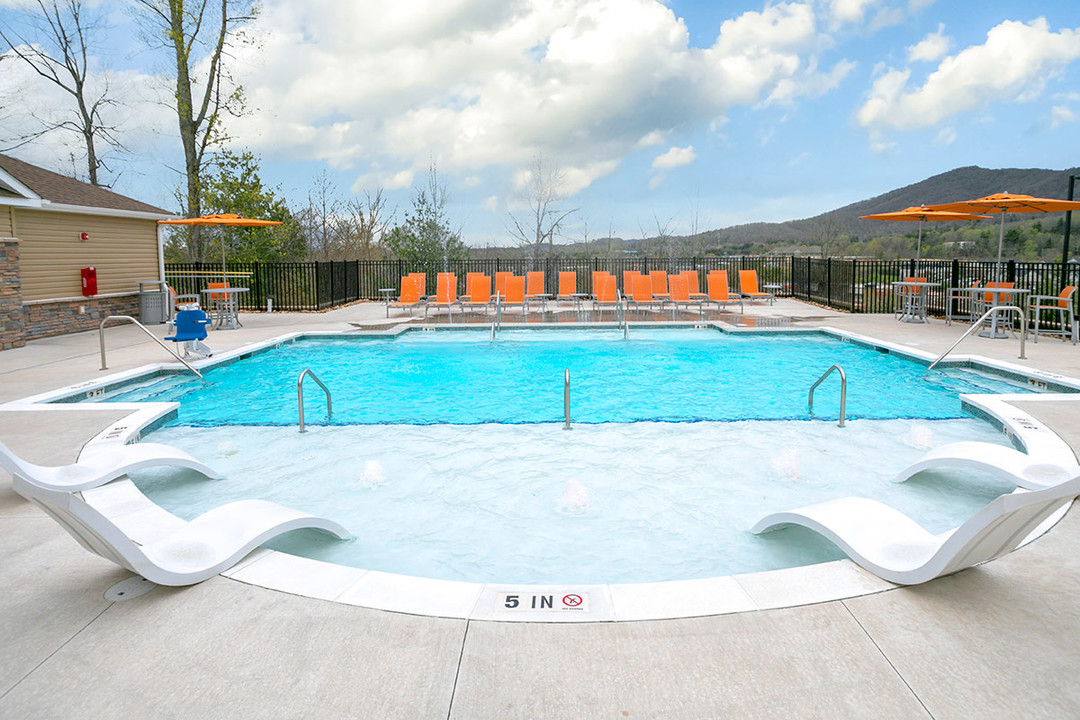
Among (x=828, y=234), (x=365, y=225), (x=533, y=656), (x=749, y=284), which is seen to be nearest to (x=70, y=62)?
(x=365, y=225)

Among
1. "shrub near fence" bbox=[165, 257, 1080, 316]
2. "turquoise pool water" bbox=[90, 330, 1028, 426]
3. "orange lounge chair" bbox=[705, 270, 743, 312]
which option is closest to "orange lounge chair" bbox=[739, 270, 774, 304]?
"orange lounge chair" bbox=[705, 270, 743, 312]

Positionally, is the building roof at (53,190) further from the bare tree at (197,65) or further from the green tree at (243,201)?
the bare tree at (197,65)

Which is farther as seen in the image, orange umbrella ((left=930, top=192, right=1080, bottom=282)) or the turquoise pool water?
orange umbrella ((left=930, top=192, right=1080, bottom=282))

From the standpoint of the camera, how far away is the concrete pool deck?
84.4 inches

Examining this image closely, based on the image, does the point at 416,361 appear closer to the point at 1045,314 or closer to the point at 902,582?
the point at 902,582

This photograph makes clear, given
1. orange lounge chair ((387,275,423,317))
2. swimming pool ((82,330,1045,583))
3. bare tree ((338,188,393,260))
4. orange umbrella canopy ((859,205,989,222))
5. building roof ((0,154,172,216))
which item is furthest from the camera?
bare tree ((338,188,393,260))

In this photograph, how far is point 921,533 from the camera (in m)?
3.25

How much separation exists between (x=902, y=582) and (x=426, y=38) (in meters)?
19.1

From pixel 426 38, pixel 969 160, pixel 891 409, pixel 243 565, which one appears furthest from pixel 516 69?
pixel 969 160

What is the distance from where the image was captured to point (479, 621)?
266 centimetres

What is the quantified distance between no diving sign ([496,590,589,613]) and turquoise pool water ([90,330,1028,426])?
13.7ft

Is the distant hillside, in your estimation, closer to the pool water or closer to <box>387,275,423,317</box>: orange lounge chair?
<box>387,275,423,317</box>: orange lounge chair

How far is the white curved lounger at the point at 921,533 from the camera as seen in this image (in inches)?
95.3

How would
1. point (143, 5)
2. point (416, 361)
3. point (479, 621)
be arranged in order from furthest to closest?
point (143, 5) < point (416, 361) < point (479, 621)
